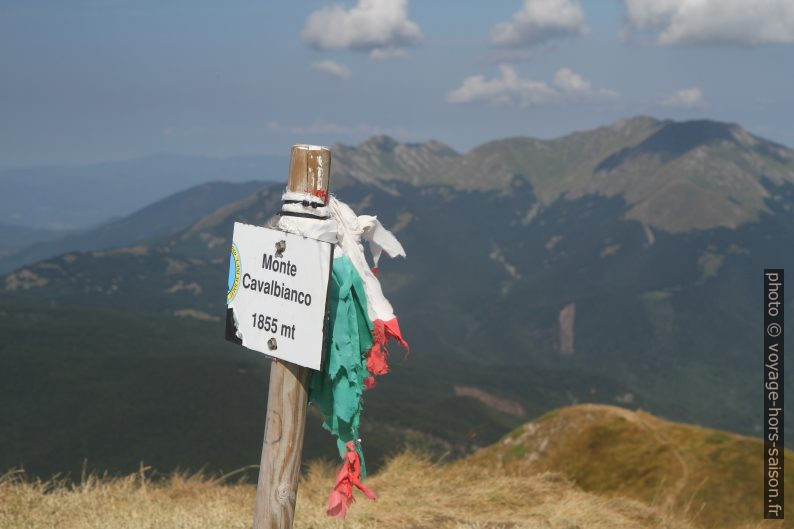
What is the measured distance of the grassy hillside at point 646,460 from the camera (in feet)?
51.2

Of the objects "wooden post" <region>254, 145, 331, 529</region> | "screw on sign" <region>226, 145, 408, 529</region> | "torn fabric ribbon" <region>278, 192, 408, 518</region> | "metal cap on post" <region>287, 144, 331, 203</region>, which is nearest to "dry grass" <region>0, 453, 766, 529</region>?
"wooden post" <region>254, 145, 331, 529</region>

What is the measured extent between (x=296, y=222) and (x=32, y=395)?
22166 cm

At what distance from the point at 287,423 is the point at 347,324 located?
1.11m

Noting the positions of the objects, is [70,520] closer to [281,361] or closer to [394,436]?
[281,361]

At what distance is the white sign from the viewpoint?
6.33 m

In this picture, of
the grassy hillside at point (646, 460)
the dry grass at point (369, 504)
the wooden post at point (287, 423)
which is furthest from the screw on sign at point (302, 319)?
the grassy hillside at point (646, 460)

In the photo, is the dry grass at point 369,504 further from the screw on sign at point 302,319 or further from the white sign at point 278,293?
the white sign at point 278,293

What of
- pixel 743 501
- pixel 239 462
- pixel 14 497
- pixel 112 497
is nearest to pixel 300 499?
pixel 112 497

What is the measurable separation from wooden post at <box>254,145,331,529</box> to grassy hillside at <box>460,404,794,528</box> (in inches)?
403

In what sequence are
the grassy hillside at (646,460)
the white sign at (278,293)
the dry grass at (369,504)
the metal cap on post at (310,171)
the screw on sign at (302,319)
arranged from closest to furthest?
the white sign at (278,293), the screw on sign at (302,319), the metal cap on post at (310,171), the dry grass at (369,504), the grassy hillside at (646,460)

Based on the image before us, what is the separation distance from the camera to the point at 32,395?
7830 inches

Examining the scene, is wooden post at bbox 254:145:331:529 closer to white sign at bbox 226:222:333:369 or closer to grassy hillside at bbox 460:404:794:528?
white sign at bbox 226:222:333:369

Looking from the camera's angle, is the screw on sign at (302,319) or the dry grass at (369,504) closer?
the screw on sign at (302,319)

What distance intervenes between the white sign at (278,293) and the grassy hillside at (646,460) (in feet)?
35.8
